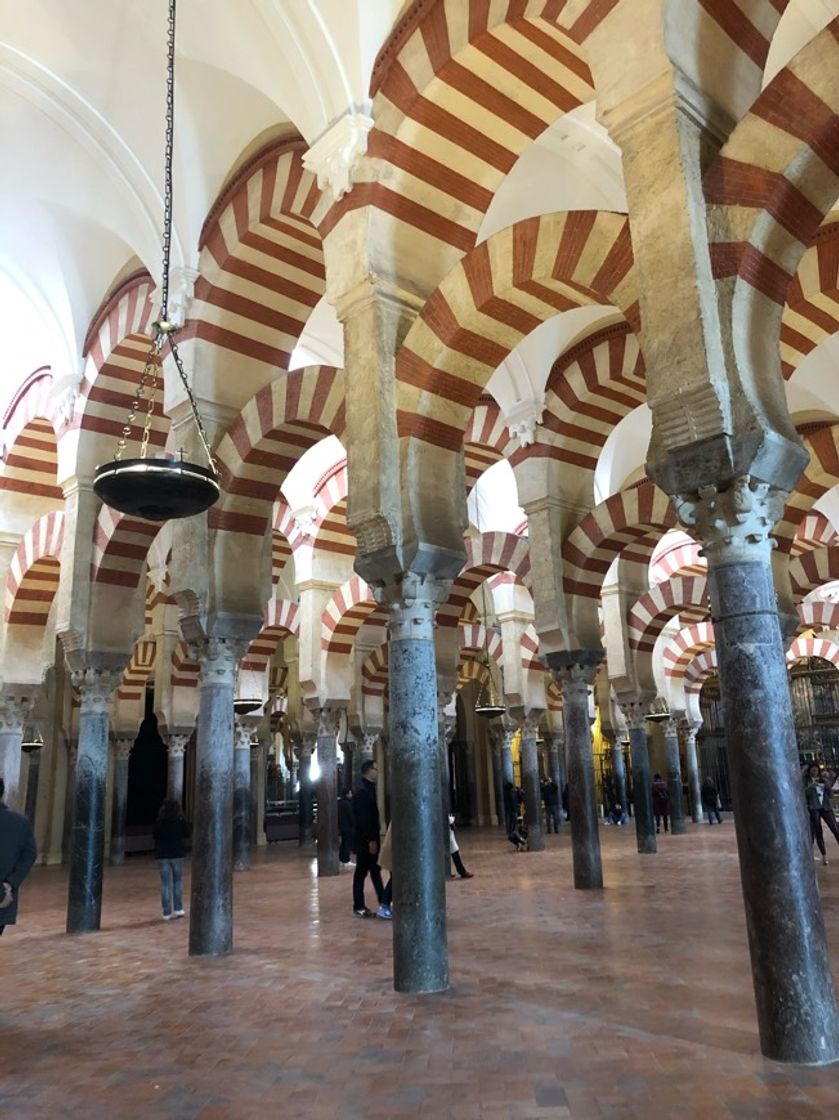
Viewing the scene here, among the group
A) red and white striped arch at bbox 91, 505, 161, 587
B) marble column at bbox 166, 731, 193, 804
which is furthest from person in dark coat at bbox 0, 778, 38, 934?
marble column at bbox 166, 731, 193, 804

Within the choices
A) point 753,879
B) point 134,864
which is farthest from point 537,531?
point 134,864

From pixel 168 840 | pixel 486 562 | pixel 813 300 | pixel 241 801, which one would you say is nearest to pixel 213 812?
pixel 168 840

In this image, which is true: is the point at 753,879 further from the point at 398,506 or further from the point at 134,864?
the point at 134,864

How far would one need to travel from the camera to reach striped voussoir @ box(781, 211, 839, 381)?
5.55 m

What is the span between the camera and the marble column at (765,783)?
254 cm

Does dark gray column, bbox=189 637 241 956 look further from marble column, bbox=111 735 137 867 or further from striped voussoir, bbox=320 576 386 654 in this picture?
marble column, bbox=111 735 137 867

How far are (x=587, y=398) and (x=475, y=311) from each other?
3450 millimetres

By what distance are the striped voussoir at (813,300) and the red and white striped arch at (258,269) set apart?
10.7ft

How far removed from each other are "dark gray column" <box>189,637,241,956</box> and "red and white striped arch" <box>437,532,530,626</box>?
4013 mm

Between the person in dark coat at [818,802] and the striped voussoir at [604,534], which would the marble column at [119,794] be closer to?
the striped voussoir at [604,534]

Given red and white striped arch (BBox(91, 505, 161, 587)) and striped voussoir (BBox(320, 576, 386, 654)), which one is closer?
red and white striped arch (BBox(91, 505, 161, 587))

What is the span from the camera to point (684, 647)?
610 inches

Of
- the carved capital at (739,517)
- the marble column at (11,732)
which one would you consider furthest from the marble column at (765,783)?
the marble column at (11,732)

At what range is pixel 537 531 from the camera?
7707 millimetres
